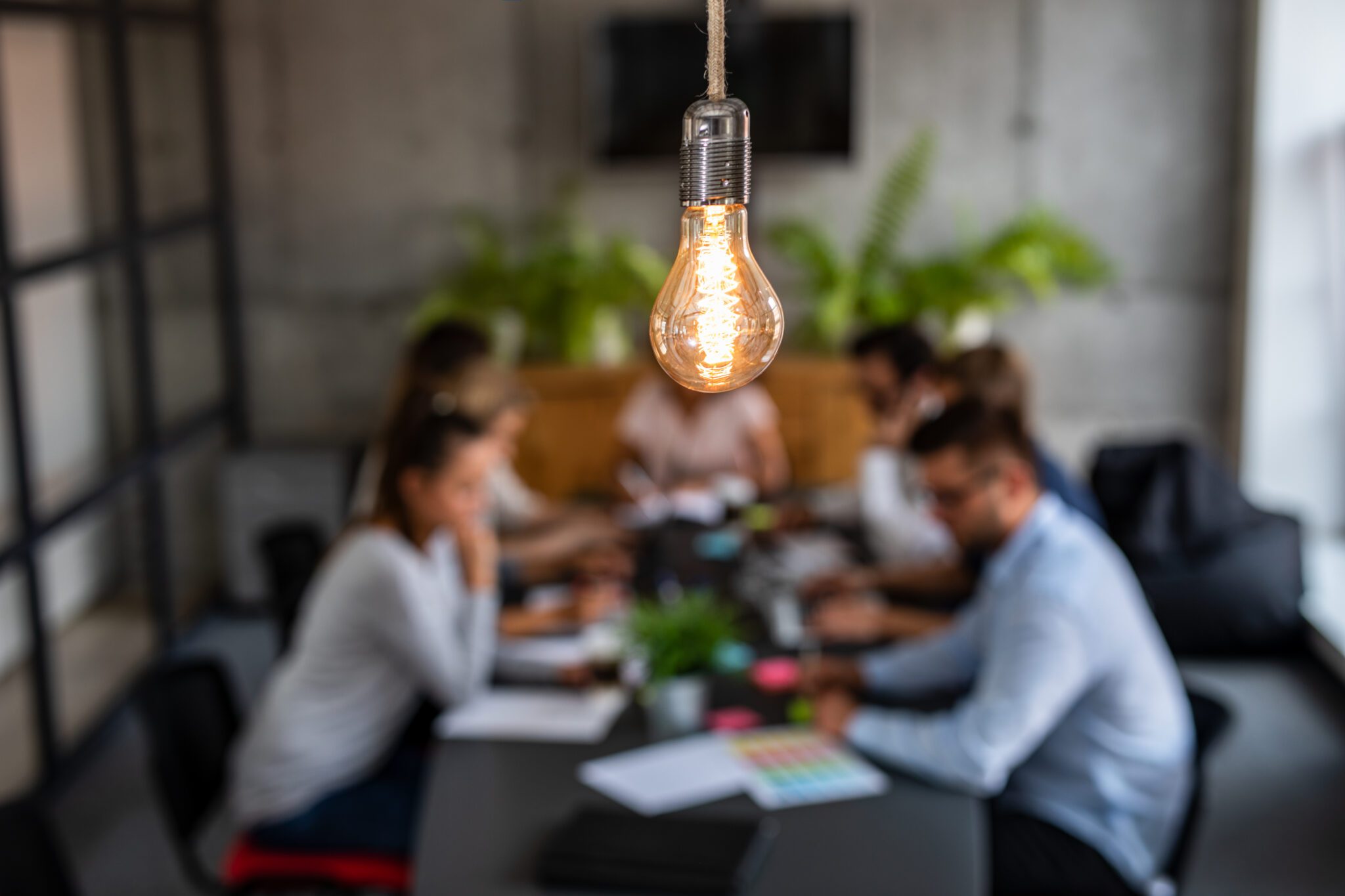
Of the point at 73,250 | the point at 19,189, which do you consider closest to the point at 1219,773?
the point at 73,250

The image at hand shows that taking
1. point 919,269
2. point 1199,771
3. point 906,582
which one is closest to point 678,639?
point 1199,771

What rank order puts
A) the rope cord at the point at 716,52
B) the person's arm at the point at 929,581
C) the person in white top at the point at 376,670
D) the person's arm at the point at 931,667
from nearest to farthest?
the rope cord at the point at 716,52 < the person in white top at the point at 376,670 < the person's arm at the point at 931,667 < the person's arm at the point at 929,581

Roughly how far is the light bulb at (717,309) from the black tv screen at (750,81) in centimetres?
536

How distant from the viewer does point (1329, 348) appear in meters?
6.32

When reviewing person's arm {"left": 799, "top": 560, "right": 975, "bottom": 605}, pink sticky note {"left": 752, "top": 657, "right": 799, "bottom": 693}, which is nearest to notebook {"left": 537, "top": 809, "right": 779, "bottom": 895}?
pink sticky note {"left": 752, "top": 657, "right": 799, "bottom": 693}

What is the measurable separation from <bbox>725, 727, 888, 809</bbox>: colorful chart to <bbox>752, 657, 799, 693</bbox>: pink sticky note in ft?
0.81

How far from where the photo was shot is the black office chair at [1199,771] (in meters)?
3.02

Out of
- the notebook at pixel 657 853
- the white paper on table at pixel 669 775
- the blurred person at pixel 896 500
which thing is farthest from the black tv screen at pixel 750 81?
the notebook at pixel 657 853

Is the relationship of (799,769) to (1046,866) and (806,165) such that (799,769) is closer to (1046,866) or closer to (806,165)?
(1046,866)

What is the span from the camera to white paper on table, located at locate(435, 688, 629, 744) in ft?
10.6

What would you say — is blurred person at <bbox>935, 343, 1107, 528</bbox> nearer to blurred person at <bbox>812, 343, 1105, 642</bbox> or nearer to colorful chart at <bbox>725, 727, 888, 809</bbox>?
blurred person at <bbox>812, 343, 1105, 642</bbox>

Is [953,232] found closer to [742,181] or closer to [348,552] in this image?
[348,552]

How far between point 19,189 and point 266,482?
5.76 feet

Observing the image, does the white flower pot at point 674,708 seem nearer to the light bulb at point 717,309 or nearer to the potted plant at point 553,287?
the light bulb at point 717,309
